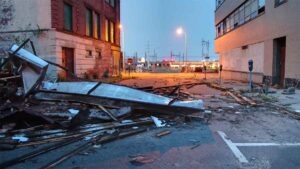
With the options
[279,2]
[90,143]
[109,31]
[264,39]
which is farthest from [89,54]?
[90,143]

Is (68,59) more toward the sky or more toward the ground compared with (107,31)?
more toward the ground

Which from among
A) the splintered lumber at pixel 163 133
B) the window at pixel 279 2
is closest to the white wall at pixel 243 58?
the window at pixel 279 2

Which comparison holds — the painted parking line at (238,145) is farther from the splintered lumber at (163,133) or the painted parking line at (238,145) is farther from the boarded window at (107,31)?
the boarded window at (107,31)

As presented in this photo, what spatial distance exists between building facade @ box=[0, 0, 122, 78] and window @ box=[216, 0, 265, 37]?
41.5 ft

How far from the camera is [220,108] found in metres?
9.64

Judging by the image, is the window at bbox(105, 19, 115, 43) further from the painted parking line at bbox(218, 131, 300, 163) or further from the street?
the painted parking line at bbox(218, 131, 300, 163)

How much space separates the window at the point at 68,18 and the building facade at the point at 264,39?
43.2 feet

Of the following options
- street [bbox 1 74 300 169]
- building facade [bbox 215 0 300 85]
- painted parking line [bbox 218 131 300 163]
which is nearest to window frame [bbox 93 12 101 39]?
building facade [bbox 215 0 300 85]

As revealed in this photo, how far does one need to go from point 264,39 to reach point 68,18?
13.3 meters

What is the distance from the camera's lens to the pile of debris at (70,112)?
5.78 metres

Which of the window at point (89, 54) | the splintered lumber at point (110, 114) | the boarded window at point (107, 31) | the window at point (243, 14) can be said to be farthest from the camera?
the boarded window at point (107, 31)

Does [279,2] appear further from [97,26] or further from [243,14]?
[97,26]

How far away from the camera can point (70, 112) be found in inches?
316

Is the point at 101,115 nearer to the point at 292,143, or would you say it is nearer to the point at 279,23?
the point at 292,143
